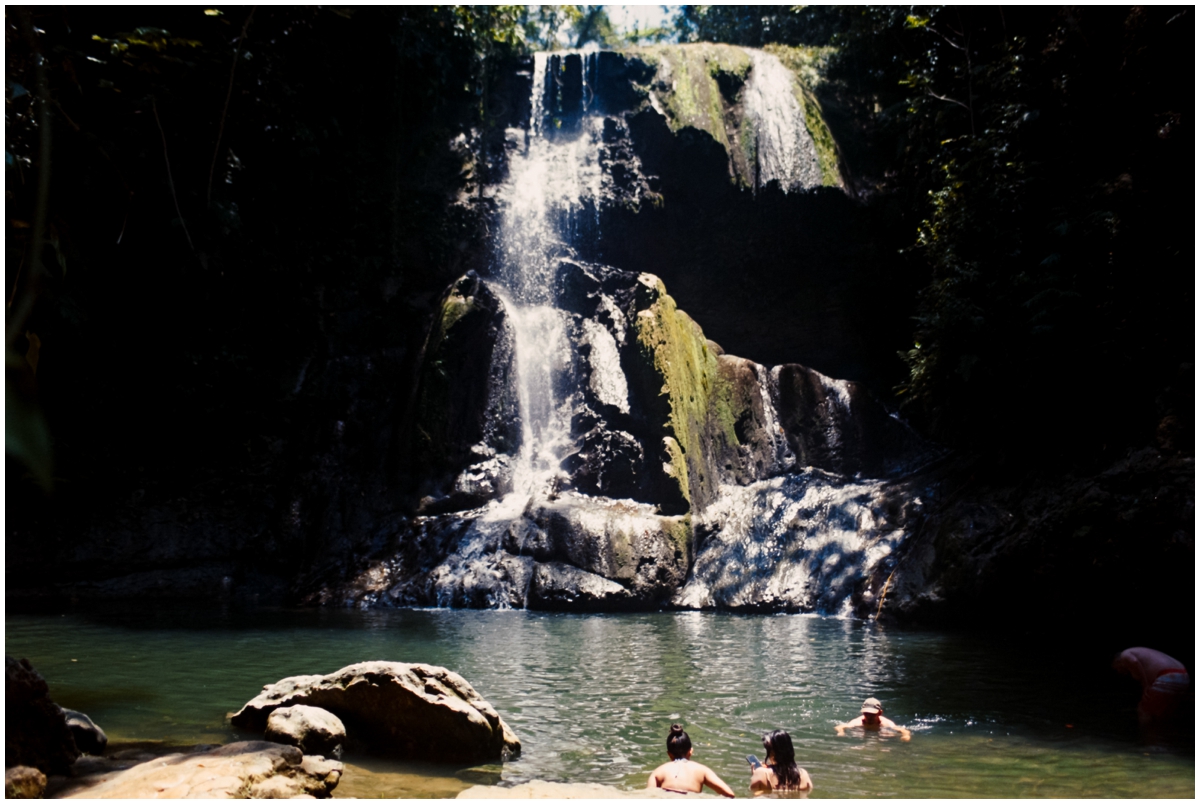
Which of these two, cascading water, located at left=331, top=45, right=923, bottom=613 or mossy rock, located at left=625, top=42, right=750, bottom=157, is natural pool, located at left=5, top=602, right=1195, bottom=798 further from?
mossy rock, located at left=625, top=42, right=750, bottom=157

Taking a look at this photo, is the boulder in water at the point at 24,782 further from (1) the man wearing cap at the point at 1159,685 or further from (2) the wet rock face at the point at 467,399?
(2) the wet rock face at the point at 467,399

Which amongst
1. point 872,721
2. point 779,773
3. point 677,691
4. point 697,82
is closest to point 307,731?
point 779,773

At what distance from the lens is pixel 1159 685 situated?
5.73 m

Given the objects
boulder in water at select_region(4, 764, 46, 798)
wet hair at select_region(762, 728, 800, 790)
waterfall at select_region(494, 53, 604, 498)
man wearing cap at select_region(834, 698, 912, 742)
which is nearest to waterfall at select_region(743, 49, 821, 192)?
waterfall at select_region(494, 53, 604, 498)

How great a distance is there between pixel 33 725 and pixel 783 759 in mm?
3880

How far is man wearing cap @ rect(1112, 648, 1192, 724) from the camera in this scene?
5641 millimetres

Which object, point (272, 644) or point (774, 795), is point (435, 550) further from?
point (774, 795)

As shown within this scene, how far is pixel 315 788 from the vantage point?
4133mm

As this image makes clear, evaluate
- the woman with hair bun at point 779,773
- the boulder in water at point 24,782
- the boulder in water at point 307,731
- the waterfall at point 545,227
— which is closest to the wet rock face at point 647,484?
the waterfall at point 545,227

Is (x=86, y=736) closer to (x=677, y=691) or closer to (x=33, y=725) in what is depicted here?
(x=33, y=725)

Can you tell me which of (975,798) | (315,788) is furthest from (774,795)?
(315,788)

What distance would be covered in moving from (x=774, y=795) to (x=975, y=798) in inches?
40.3

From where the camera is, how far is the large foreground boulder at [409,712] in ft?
16.3

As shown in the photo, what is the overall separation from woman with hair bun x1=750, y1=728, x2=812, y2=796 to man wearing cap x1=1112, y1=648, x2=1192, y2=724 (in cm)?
307
